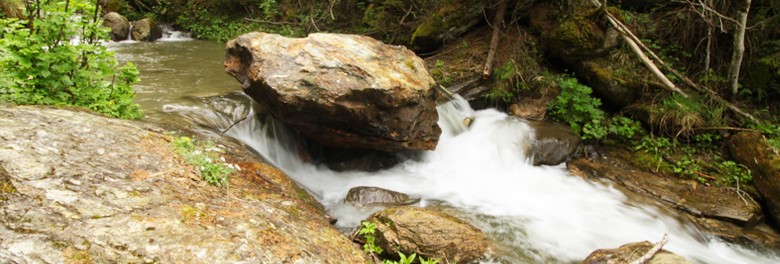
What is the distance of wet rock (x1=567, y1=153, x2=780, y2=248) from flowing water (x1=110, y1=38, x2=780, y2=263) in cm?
21

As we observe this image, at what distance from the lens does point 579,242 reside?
4859 mm

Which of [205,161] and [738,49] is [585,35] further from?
[205,161]

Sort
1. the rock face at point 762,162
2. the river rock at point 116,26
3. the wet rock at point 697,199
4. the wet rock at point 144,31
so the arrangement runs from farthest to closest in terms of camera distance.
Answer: the wet rock at point 144,31
the river rock at point 116,26
the rock face at point 762,162
the wet rock at point 697,199

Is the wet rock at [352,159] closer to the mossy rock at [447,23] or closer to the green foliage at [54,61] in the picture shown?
the green foliage at [54,61]

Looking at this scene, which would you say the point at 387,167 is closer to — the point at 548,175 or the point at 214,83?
the point at 548,175

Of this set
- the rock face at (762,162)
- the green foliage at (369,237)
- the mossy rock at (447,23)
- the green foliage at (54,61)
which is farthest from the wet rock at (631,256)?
the mossy rock at (447,23)

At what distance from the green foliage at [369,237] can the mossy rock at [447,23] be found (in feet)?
21.2

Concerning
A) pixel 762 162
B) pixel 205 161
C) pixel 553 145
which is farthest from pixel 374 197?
pixel 762 162

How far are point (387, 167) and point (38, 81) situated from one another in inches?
167

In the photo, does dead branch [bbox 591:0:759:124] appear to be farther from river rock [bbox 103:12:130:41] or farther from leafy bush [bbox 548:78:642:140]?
river rock [bbox 103:12:130:41]

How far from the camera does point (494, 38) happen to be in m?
8.71

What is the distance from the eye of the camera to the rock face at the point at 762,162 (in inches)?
220

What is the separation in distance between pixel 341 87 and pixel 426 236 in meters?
2.14

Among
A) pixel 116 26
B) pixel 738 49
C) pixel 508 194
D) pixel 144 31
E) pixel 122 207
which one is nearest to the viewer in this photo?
pixel 122 207
